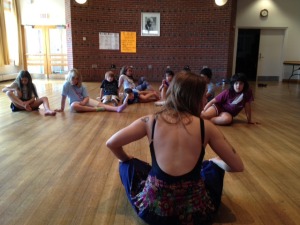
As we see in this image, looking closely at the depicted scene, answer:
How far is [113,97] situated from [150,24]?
5.23 metres

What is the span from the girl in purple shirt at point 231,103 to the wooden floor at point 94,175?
7.6 inches

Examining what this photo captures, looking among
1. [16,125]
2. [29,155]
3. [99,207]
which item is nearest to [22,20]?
[16,125]

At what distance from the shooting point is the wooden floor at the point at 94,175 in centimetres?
172

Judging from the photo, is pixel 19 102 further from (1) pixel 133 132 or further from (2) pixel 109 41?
(2) pixel 109 41

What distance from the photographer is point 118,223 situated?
1626 mm

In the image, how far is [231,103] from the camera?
158 inches

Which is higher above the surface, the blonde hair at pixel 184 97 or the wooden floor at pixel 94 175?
the blonde hair at pixel 184 97

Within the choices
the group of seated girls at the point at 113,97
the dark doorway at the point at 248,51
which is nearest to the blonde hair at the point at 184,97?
the group of seated girls at the point at 113,97

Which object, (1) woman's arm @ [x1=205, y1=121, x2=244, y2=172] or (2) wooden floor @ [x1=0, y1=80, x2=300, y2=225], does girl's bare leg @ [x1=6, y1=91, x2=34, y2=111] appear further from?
(1) woman's arm @ [x1=205, y1=121, x2=244, y2=172]

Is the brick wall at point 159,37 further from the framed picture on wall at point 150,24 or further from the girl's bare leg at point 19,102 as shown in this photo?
the girl's bare leg at point 19,102

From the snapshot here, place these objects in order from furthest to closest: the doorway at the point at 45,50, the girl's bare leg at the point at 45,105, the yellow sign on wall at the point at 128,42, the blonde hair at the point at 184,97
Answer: the doorway at the point at 45,50 → the yellow sign on wall at the point at 128,42 → the girl's bare leg at the point at 45,105 → the blonde hair at the point at 184,97

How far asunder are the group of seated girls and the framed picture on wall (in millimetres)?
4316

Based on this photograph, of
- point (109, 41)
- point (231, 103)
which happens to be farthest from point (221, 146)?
point (109, 41)

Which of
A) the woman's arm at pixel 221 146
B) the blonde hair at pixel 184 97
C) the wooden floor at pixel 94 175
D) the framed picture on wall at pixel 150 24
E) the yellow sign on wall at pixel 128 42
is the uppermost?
the framed picture on wall at pixel 150 24
